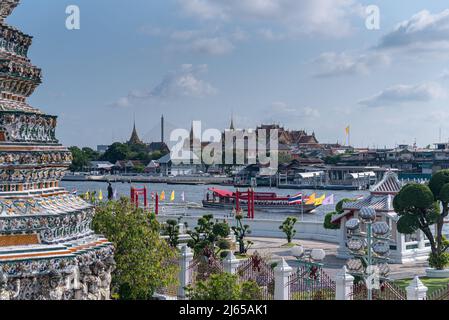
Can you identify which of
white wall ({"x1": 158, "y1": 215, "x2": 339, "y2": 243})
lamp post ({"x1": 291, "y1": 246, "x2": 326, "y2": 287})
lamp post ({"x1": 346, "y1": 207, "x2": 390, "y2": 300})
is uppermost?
lamp post ({"x1": 346, "y1": 207, "x2": 390, "y2": 300})

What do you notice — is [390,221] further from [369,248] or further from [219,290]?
[219,290]

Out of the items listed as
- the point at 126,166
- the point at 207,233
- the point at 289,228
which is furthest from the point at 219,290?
the point at 126,166

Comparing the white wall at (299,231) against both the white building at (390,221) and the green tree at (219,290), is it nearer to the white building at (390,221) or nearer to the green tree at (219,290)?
the white building at (390,221)

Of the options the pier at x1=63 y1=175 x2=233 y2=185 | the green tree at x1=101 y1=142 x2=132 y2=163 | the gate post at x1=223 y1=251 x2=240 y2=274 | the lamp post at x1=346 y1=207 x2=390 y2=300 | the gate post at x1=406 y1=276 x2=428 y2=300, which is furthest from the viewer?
the green tree at x1=101 y1=142 x2=132 y2=163

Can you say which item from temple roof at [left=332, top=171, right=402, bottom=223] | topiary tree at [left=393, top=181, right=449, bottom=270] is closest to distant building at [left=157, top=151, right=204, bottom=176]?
temple roof at [left=332, top=171, right=402, bottom=223]

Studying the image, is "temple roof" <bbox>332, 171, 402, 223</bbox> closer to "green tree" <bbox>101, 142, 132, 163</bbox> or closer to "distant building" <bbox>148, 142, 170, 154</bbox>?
"green tree" <bbox>101, 142, 132, 163</bbox>
